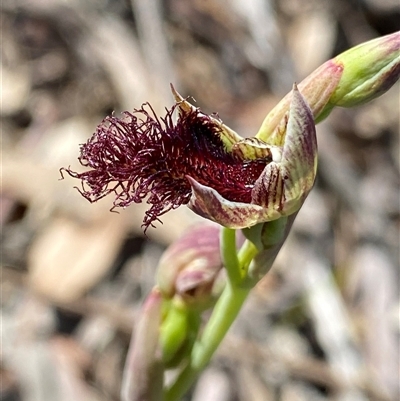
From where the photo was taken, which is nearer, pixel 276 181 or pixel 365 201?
pixel 276 181

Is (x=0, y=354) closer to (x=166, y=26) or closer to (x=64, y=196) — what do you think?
(x=64, y=196)

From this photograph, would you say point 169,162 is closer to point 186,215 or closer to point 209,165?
point 209,165

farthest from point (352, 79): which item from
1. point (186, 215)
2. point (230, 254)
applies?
point (186, 215)

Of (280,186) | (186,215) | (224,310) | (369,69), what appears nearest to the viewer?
(280,186)

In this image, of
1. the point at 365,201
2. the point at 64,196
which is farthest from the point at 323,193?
the point at 64,196

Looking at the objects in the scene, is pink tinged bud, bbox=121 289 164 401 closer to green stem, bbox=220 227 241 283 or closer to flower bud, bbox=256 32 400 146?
green stem, bbox=220 227 241 283

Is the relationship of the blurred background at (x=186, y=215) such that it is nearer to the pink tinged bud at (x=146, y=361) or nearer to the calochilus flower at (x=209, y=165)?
the pink tinged bud at (x=146, y=361)

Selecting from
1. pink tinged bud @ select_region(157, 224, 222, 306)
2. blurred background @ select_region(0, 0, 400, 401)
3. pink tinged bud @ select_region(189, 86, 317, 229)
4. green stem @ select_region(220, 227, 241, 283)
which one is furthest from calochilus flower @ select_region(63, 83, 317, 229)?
blurred background @ select_region(0, 0, 400, 401)
